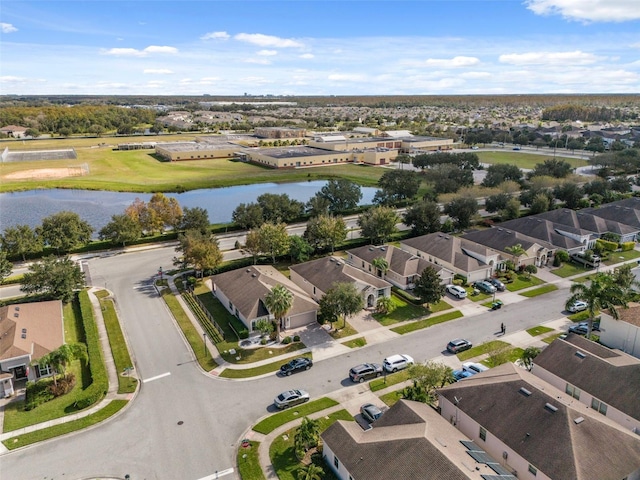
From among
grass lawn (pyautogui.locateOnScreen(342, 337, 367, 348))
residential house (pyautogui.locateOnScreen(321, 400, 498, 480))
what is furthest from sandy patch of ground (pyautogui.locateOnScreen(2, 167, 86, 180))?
residential house (pyautogui.locateOnScreen(321, 400, 498, 480))

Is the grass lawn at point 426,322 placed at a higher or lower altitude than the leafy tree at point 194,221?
lower

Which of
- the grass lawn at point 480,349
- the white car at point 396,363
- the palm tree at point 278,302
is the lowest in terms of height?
the grass lawn at point 480,349

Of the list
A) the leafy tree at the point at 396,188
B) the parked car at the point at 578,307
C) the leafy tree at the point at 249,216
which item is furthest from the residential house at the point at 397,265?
the leafy tree at the point at 396,188

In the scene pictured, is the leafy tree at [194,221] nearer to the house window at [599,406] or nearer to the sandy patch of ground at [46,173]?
the house window at [599,406]

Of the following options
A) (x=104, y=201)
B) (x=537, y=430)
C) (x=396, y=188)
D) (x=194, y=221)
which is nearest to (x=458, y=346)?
(x=537, y=430)

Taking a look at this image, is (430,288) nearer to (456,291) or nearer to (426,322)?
(426,322)

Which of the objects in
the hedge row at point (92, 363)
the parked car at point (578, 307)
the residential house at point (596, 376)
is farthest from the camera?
the parked car at point (578, 307)

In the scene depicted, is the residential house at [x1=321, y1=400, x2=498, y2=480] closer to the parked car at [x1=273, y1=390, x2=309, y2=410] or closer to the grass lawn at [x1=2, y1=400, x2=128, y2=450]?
the parked car at [x1=273, y1=390, x2=309, y2=410]
